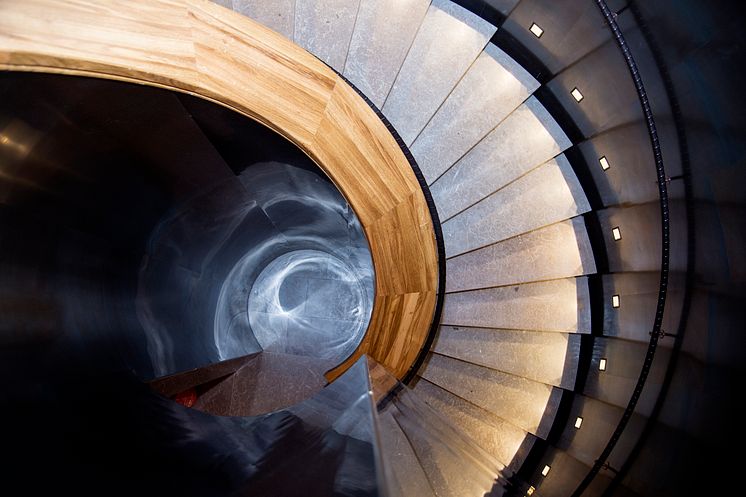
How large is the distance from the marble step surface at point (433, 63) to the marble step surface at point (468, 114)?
0.10m

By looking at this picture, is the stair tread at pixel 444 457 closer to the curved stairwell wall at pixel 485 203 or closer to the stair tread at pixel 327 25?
the curved stairwell wall at pixel 485 203

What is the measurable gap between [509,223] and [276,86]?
218 cm

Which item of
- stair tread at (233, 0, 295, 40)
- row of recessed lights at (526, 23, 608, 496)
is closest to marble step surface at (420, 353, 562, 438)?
row of recessed lights at (526, 23, 608, 496)

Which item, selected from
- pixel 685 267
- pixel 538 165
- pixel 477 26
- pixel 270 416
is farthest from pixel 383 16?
pixel 270 416

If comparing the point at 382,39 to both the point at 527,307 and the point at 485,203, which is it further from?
the point at 527,307

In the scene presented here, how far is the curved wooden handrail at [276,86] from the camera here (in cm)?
246

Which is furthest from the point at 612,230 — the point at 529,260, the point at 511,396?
the point at 511,396

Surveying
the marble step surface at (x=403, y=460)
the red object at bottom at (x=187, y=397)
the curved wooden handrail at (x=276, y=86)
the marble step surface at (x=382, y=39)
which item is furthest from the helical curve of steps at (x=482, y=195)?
the red object at bottom at (x=187, y=397)

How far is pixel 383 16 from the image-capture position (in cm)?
387

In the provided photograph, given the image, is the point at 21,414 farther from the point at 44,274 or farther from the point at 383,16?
the point at 383,16

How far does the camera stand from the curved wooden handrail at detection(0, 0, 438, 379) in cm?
246

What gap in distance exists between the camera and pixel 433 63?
3945 millimetres

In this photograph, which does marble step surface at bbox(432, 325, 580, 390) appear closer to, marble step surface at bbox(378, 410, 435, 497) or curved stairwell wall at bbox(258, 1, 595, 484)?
curved stairwell wall at bbox(258, 1, 595, 484)

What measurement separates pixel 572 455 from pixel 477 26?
12.5 feet
